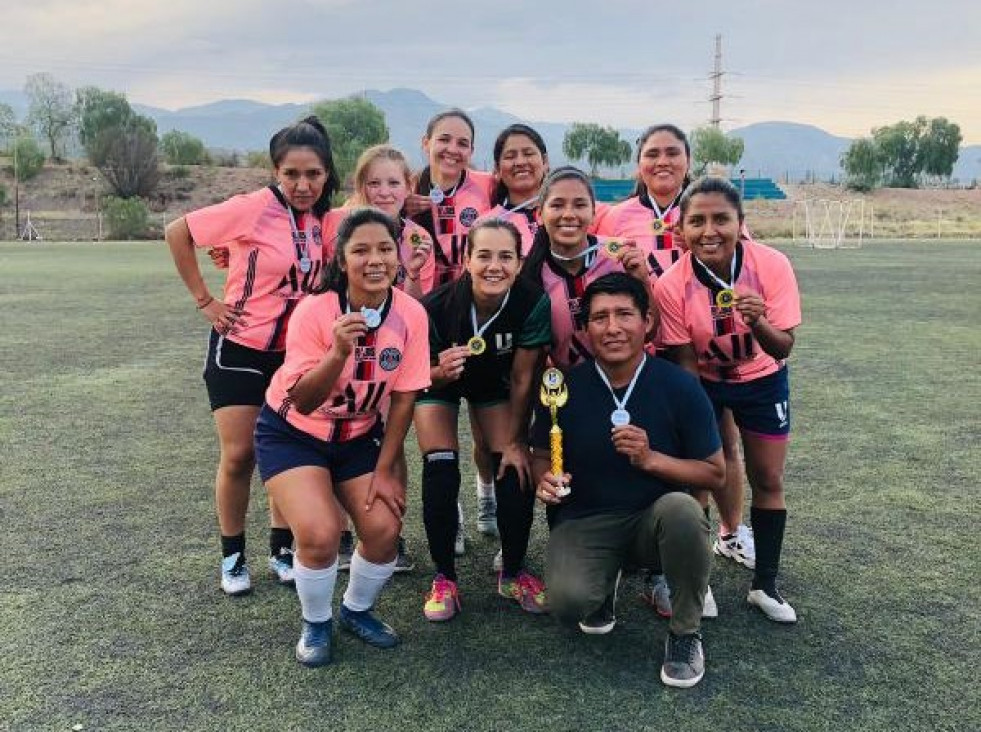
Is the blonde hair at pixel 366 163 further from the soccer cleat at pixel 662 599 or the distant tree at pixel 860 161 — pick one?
the distant tree at pixel 860 161

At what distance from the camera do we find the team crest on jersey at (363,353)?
3305mm

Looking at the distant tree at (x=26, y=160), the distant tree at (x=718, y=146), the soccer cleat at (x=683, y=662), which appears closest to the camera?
the soccer cleat at (x=683, y=662)

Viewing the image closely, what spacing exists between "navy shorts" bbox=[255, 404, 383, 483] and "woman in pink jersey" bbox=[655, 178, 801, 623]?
139cm

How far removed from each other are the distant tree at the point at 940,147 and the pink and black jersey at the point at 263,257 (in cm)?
10264

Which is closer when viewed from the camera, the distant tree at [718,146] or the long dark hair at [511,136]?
the long dark hair at [511,136]

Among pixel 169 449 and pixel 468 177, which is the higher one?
pixel 468 177

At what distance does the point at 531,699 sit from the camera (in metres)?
2.91

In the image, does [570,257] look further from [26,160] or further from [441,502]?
[26,160]

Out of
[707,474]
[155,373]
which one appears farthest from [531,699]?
[155,373]

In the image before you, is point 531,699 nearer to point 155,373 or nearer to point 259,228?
point 259,228

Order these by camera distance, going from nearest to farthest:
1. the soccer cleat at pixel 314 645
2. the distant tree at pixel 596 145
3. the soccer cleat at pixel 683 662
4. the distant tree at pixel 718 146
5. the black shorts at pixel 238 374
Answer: the soccer cleat at pixel 683 662, the soccer cleat at pixel 314 645, the black shorts at pixel 238 374, the distant tree at pixel 718 146, the distant tree at pixel 596 145

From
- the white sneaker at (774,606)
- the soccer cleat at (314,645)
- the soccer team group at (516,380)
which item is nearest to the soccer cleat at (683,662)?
the soccer team group at (516,380)

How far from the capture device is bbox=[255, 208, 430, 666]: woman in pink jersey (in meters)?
3.23

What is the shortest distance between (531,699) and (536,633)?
1.72 feet
